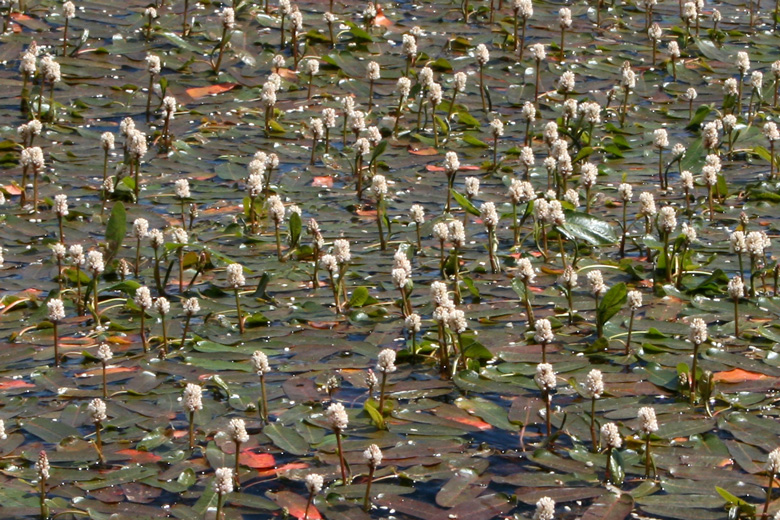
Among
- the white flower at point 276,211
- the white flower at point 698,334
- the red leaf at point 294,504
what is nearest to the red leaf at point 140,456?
the red leaf at point 294,504

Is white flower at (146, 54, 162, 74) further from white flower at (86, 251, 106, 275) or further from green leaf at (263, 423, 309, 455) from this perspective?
green leaf at (263, 423, 309, 455)

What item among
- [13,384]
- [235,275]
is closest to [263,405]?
[235,275]

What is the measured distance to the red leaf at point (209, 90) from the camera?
735 centimetres

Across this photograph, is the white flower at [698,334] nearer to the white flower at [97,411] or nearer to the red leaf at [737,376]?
the red leaf at [737,376]

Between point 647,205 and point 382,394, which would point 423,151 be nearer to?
point 647,205

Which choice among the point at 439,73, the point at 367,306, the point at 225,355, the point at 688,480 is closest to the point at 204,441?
the point at 225,355

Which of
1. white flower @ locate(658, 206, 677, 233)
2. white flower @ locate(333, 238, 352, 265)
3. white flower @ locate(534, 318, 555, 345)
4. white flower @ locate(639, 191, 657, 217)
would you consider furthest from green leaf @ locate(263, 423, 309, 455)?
white flower @ locate(639, 191, 657, 217)

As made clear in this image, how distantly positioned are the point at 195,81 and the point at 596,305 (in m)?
3.86

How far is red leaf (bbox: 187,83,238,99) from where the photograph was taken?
7352 millimetres

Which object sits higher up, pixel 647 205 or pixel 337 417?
pixel 647 205

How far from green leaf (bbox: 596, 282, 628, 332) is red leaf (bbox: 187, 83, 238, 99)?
3711mm

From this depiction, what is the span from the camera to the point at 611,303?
4.46 meters

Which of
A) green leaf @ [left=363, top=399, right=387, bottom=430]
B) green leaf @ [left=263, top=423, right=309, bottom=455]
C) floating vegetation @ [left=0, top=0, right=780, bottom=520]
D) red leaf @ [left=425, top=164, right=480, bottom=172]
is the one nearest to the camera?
floating vegetation @ [left=0, top=0, right=780, bottom=520]

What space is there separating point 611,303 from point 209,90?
12.4 feet
